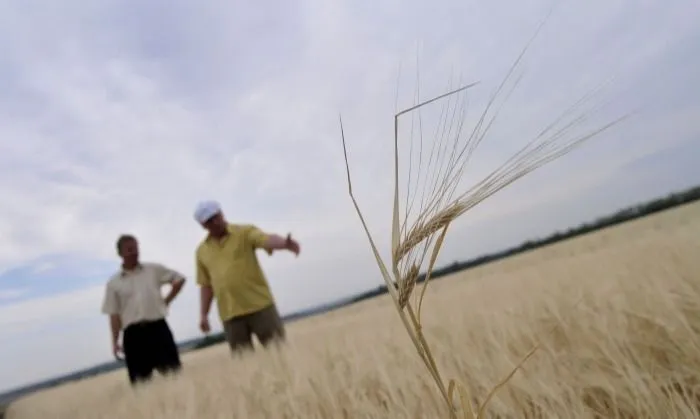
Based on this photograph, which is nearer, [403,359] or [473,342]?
[473,342]

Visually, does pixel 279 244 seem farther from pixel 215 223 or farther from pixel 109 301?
pixel 109 301

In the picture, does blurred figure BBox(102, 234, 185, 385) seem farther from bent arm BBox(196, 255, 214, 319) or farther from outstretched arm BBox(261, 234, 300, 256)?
outstretched arm BBox(261, 234, 300, 256)


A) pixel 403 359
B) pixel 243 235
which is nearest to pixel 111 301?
pixel 243 235

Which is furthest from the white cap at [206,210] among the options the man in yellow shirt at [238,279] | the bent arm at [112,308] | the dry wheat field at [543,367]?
the dry wheat field at [543,367]

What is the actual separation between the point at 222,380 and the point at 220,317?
5.09ft

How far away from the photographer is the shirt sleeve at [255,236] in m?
3.46

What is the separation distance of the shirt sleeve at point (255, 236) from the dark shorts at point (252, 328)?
1.34 feet

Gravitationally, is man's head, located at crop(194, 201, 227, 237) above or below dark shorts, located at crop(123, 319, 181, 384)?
above

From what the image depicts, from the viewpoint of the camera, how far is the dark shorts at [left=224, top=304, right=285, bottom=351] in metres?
3.61

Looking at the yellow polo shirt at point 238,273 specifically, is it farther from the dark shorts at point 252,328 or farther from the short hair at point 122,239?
the short hair at point 122,239

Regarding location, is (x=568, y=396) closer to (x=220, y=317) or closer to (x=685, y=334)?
(x=685, y=334)

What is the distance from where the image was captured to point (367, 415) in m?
1.06

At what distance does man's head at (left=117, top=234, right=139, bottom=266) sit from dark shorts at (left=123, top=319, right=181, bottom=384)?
42 centimetres

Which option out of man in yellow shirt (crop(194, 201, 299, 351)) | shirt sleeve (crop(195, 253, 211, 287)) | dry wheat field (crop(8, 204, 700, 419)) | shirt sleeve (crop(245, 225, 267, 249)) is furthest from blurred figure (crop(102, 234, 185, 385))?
dry wheat field (crop(8, 204, 700, 419))
